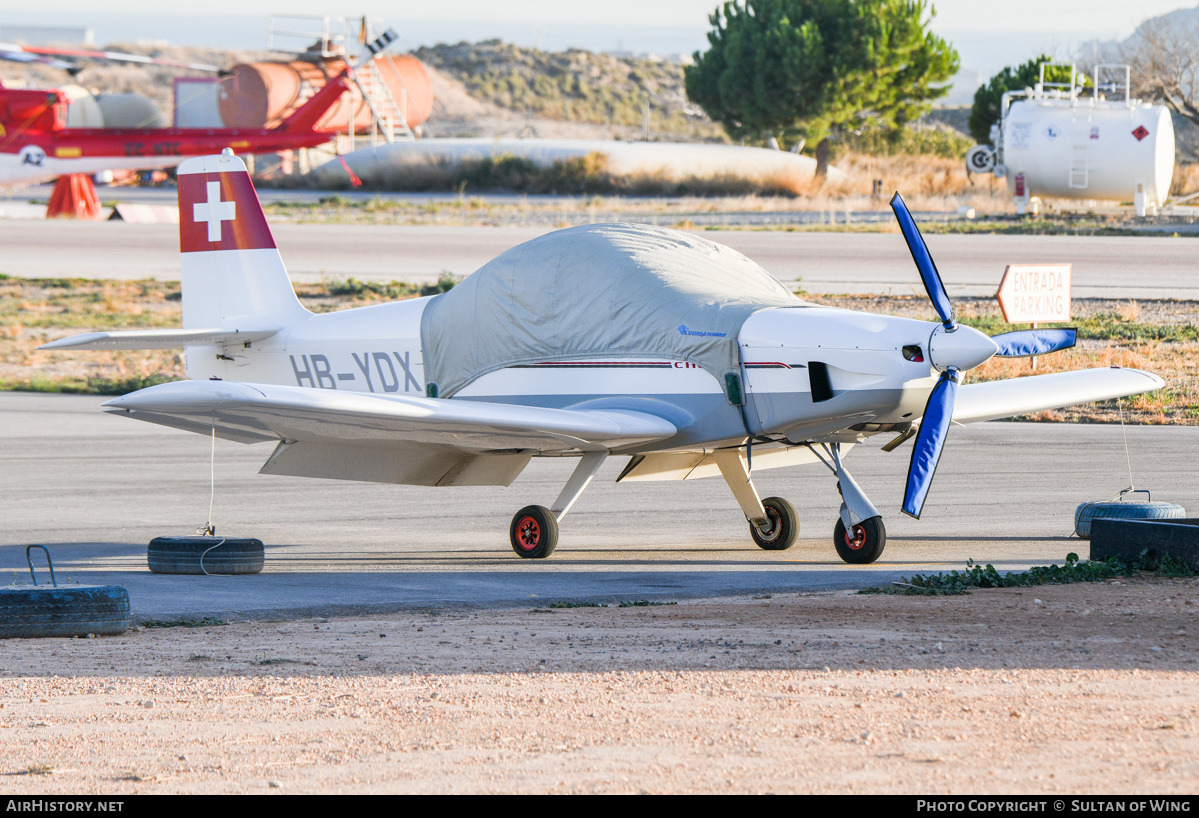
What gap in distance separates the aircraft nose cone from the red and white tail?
565 cm

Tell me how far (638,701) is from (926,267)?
16.4ft

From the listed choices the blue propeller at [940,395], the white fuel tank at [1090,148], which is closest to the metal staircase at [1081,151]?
the white fuel tank at [1090,148]

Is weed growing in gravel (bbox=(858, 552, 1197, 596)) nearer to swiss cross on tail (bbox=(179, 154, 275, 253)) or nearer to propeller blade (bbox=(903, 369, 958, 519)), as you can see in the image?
propeller blade (bbox=(903, 369, 958, 519))

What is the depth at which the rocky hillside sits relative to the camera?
356 ft

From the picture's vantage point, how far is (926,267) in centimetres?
990

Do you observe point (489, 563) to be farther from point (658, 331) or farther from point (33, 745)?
point (33, 745)

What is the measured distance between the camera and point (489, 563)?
10.2 metres

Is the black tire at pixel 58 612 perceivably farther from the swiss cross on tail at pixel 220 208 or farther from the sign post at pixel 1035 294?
the sign post at pixel 1035 294

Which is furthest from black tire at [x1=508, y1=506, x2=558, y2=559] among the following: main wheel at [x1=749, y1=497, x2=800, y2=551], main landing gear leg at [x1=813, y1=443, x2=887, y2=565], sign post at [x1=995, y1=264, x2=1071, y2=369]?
sign post at [x1=995, y1=264, x2=1071, y2=369]

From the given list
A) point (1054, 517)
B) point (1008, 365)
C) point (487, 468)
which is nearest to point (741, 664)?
point (487, 468)

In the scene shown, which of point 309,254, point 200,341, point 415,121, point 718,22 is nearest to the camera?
point 200,341

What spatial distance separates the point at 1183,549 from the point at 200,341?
7920mm

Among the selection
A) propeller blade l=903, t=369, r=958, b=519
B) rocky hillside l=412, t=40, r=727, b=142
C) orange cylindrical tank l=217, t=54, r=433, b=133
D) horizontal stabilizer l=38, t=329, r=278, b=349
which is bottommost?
propeller blade l=903, t=369, r=958, b=519

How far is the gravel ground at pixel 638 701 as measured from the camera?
15.8ft
